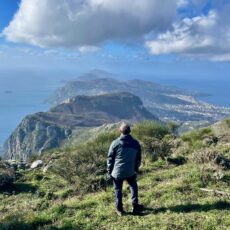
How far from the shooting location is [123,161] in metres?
10.2

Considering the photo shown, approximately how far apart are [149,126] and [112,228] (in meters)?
19.5

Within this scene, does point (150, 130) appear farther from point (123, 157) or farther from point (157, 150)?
point (123, 157)

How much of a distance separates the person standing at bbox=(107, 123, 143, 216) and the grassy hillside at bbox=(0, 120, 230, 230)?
0.49 metres

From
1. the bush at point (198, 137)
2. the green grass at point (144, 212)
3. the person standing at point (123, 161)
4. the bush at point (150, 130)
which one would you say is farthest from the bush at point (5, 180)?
the bush at point (150, 130)

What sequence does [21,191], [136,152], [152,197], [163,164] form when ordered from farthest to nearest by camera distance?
[163,164], [21,191], [152,197], [136,152]

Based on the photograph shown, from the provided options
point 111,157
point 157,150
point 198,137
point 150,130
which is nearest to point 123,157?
point 111,157

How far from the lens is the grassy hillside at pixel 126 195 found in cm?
977

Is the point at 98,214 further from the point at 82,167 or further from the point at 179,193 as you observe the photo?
the point at 82,167

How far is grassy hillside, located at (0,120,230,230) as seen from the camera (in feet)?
32.0

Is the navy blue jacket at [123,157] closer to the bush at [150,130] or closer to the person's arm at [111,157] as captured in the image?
the person's arm at [111,157]

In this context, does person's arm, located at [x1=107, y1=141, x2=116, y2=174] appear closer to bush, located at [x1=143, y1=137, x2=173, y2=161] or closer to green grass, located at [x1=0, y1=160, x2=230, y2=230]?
green grass, located at [x1=0, y1=160, x2=230, y2=230]

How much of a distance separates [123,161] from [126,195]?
2631 mm

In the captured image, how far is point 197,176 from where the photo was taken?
13.4m

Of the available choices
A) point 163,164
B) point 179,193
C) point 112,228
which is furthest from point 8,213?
point 163,164
